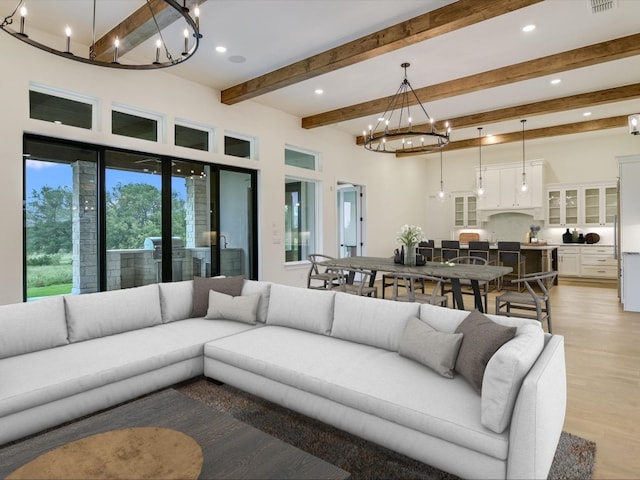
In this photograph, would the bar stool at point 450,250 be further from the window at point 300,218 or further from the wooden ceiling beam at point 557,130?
the window at point 300,218

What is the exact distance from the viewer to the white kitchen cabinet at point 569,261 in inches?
358

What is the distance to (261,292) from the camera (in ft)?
12.5

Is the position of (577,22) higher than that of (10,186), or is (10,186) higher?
(577,22)

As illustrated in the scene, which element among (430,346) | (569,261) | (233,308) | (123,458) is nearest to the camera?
(123,458)

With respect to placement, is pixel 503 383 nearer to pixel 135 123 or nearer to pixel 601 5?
pixel 601 5

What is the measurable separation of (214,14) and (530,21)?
3.29 metres

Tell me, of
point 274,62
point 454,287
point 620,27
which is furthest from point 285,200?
point 620,27

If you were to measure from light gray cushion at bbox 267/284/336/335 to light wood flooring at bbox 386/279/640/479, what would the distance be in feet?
6.04

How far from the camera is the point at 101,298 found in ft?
10.8

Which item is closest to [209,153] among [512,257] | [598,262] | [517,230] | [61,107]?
[61,107]

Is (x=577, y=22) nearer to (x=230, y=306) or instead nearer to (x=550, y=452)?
(x=550, y=452)

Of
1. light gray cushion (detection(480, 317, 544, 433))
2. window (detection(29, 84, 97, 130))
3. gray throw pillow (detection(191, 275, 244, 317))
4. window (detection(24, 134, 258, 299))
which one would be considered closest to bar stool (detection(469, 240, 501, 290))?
window (detection(24, 134, 258, 299))

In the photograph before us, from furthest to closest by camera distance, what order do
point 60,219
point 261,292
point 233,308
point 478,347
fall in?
point 60,219, point 261,292, point 233,308, point 478,347

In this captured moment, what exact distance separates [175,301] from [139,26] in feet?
9.00
